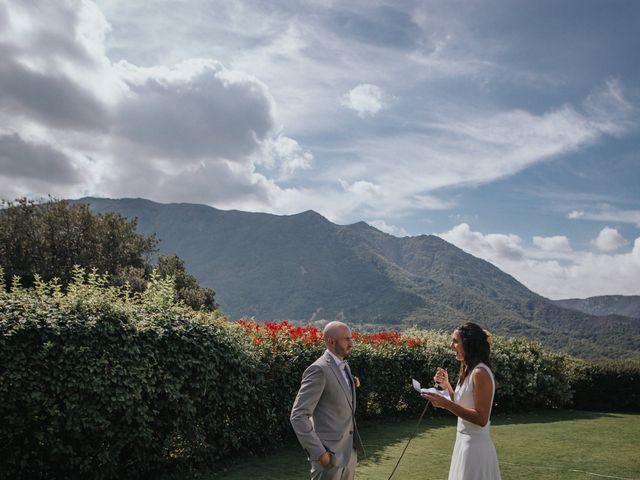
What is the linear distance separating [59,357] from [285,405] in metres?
4.79

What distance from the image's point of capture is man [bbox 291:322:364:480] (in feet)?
14.2

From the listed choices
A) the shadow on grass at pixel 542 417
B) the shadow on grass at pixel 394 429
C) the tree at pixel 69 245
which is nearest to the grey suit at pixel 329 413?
the shadow on grass at pixel 394 429

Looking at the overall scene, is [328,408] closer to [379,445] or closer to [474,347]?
[474,347]

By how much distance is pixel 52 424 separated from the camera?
21.6ft

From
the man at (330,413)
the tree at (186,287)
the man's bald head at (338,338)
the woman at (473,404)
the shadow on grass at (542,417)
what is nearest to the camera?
the man at (330,413)

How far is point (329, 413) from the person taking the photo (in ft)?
15.0

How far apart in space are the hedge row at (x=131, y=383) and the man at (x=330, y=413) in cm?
374

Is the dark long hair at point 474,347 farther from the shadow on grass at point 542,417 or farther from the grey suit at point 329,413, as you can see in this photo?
the shadow on grass at point 542,417

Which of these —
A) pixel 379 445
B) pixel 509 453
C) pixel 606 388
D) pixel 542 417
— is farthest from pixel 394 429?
pixel 606 388

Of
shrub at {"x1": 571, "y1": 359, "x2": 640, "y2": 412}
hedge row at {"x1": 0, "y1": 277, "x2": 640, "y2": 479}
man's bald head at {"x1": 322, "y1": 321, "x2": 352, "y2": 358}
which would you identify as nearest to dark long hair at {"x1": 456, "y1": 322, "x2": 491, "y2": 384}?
man's bald head at {"x1": 322, "y1": 321, "x2": 352, "y2": 358}

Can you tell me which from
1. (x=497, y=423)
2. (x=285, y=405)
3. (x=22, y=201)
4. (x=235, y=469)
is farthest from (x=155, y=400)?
(x=22, y=201)

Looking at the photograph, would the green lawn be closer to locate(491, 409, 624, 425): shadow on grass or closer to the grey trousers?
A: locate(491, 409, 624, 425): shadow on grass

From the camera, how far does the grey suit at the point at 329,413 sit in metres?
4.43

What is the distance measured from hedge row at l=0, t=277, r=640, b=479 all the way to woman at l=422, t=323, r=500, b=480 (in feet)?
15.0
